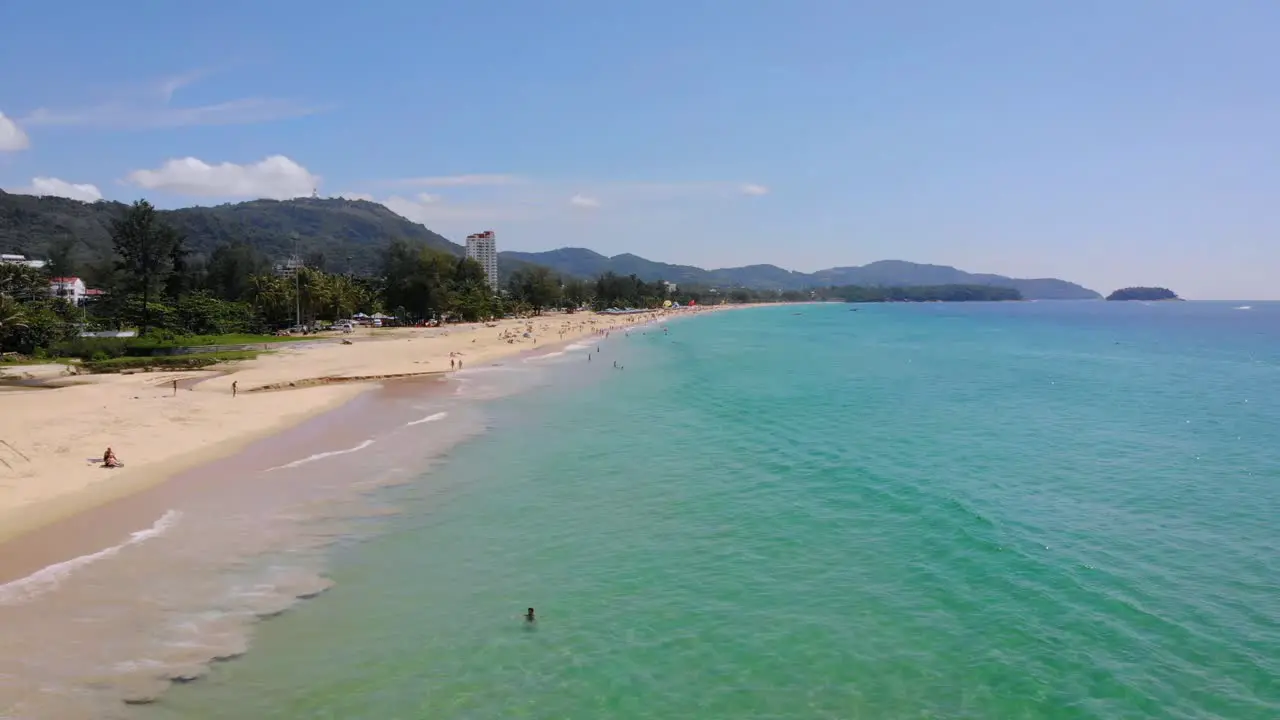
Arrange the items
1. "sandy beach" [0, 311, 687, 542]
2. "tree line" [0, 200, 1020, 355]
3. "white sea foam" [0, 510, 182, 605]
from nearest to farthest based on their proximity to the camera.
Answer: "white sea foam" [0, 510, 182, 605]
"sandy beach" [0, 311, 687, 542]
"tree line" [0, 200, 1020, 355]

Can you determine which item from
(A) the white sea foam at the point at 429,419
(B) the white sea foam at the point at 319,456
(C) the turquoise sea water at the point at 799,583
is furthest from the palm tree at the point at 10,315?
(C) the turquoise sea water at the point at 799,583

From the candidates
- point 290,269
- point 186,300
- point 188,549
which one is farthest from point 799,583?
point 290,269

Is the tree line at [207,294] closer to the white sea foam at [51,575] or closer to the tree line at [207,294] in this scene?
the tree line at [207,294]

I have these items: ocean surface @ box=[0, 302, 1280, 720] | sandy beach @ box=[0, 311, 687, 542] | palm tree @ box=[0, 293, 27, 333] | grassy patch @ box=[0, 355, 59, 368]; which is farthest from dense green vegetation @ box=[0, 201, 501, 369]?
ocean surface @ box=[0, 302, 1280, 720]

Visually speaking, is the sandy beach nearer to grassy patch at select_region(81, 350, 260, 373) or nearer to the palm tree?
grassy patch at select_region(81, 350, 260, 373)

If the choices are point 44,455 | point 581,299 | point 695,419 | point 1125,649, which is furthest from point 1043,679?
point 581,299

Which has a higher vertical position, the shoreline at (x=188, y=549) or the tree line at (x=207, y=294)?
the tree line at (x=207, y=294)

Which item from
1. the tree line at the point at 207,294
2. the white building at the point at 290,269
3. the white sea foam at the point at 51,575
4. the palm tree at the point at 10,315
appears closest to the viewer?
the white sea foam at the point at 51,575

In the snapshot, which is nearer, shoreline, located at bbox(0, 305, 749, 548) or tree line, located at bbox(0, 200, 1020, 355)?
shoreline, located at bbox(0, 305, 749, 548)
